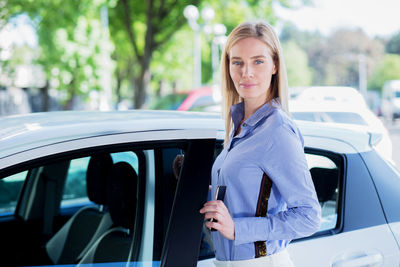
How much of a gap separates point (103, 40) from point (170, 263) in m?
13.5

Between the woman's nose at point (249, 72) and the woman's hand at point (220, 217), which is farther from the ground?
the woman's nose at point (249, 72)

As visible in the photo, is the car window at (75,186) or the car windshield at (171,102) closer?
the car window at (75,186)

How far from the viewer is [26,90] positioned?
78.7 ft

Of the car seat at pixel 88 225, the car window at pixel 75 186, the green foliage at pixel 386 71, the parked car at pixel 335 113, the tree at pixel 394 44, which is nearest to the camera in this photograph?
the car seat at pixel 88 225

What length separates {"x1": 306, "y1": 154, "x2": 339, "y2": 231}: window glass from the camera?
2.04 m

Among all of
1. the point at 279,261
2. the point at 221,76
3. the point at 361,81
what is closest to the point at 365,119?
the point at 221,76

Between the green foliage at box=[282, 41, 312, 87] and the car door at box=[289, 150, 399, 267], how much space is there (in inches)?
3550

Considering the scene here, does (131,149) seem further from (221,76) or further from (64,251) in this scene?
(64,251)

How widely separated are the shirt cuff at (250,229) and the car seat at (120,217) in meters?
0.47

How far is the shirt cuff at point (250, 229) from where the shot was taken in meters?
1.48

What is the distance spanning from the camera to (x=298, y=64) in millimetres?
95375

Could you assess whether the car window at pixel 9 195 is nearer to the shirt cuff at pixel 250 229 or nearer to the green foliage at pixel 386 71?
the shirt cuff at pixel 250 229

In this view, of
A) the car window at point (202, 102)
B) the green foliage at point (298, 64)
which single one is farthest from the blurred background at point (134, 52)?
the green foliage at point (298, 64)

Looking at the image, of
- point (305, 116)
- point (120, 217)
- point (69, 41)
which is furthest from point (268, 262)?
point (69, 41)
